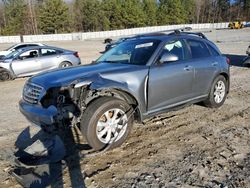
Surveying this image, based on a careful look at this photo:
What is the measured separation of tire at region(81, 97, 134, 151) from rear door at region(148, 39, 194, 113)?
1.89 feet

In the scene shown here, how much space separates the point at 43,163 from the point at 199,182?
211cm

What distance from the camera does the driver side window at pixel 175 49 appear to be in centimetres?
502

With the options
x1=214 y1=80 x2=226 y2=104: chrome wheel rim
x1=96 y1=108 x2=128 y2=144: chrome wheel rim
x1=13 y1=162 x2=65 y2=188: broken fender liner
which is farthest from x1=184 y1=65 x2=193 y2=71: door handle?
x1=13 y1=162 x2=65 y2=188: broken fender liner

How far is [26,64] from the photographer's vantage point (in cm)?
1109

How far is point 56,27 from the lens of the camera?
66.3 metres

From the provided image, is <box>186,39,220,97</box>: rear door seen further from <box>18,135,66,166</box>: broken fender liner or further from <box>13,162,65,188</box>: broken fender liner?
<box>13,162,65,188</box>: broken fender liner

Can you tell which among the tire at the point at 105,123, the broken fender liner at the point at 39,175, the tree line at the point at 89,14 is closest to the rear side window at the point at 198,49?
the tire at the point at 105,123

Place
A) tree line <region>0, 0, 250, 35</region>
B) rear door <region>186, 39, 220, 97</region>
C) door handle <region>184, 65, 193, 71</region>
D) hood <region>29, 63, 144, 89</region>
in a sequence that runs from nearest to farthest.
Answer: hood <region>29, 63, 144, 89</region> < door handle <region>184, 65, 193, 71</region> < rear door <region>186, 39, 220, 97</region> < tree line <region>0, 0, 250, 35</region>

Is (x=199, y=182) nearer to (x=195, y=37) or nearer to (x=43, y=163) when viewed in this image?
(x=43, y=163)

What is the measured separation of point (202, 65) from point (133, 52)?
1.48 meters

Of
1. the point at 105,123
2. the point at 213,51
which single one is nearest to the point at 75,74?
the point at 105,123

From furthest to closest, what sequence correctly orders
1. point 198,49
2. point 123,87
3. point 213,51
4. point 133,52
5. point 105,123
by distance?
1. point 213,51
2. point 198,49
3. point 133,52
4. point 123,87
5. point 105,123

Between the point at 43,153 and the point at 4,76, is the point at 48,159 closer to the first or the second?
the point at 43,153

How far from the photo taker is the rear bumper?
3963 millimetres
